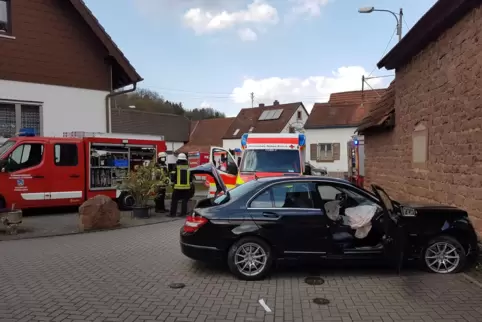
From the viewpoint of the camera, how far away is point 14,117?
1520 cm

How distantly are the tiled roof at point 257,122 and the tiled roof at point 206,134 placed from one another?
2.28 metres

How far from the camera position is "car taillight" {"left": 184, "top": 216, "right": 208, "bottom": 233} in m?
6.14

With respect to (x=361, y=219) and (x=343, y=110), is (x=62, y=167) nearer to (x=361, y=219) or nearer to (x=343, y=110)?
(x=361, y=219)

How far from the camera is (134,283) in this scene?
5938mm

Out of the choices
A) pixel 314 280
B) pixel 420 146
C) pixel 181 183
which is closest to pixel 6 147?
pixel 181 183

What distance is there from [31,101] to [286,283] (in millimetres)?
13198

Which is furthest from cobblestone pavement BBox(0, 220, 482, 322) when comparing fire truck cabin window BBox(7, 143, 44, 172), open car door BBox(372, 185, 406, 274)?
fire truck cabin window BBox(7, 143, 44, 172)

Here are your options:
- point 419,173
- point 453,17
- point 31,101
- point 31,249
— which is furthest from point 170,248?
point 31,101

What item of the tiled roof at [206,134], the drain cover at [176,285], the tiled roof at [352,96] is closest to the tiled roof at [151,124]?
the tiled roof at [206,134]

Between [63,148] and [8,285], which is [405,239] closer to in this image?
[8,285]

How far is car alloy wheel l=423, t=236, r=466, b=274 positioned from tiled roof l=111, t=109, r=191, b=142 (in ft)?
149

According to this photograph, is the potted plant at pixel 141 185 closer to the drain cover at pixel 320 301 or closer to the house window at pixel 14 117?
the house window at pixel 14 117

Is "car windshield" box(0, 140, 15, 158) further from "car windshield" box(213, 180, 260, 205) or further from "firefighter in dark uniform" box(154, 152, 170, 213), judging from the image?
"car windshield" box(213, 180, 260, 205)

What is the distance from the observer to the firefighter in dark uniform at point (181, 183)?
39.6ft
